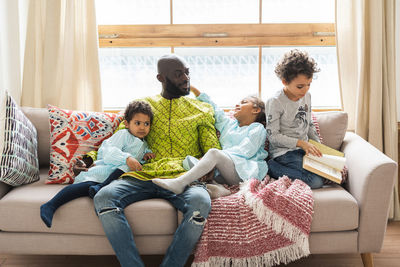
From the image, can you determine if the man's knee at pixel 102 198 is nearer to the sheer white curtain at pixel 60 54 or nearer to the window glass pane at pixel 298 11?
the sheer white curtain at pixel 60 54

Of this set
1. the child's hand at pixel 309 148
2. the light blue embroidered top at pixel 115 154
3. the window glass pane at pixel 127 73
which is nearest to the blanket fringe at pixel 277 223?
the child's hand at pixel 309 148

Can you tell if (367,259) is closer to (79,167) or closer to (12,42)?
(79,167)

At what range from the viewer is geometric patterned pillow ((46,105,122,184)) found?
2.24m

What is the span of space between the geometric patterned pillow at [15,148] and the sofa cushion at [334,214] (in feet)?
4.90

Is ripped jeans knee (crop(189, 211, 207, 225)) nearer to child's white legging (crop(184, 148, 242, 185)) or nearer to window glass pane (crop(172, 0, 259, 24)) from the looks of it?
child's white legging (crop(184, 148, 242, 185))

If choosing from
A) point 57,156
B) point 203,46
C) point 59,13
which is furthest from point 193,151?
point 59,13

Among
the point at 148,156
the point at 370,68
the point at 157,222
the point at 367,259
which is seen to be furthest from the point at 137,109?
the point at 370,68

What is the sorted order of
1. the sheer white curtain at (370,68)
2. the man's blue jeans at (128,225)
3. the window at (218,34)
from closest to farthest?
the man's blue jeans at (128,225) < the sheer white curtain at (370,68) < the window at (218,34)

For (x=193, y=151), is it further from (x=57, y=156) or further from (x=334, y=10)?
(x=334, y=10)

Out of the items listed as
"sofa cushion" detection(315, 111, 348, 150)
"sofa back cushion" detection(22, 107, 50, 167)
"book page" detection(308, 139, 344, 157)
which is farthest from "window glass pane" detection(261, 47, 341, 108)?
"sofa back cushion" detection(22, 107, 50, 167)

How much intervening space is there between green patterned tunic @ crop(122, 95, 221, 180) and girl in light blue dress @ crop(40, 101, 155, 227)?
64 millimetres

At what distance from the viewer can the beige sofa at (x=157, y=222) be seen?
6.22 feet

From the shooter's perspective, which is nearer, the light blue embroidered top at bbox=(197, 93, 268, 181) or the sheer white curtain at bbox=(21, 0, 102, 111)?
the light blue embroidered top at bbox=(197, 93, 268, 181)

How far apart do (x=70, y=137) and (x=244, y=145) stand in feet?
3.24
